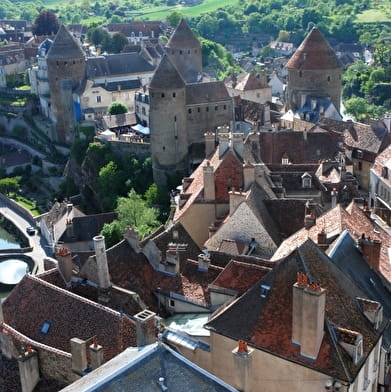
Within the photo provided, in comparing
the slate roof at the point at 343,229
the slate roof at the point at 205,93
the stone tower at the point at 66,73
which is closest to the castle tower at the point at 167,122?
the slate roof at the point at 205,93

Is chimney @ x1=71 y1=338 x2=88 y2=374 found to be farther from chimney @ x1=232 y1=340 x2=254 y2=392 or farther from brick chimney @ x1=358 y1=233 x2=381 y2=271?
brick chimney @ x1=358 y1=233 x2=381 y2=271

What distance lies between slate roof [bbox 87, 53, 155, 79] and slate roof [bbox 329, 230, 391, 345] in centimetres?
5186

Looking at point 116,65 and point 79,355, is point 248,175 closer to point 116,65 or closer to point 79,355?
point 79,355

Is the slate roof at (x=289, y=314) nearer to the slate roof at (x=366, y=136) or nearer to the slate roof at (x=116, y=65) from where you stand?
the slate roof at (x=366, y=136)

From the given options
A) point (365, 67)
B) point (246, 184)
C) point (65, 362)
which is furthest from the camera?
point (365, 67)

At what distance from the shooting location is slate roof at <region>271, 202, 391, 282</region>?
25.5m

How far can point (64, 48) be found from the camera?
222ft

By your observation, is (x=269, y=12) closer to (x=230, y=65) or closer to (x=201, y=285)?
(x=230, y=65)

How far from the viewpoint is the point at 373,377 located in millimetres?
19781

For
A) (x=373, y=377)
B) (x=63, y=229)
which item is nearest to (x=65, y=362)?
(x=373, y=377)

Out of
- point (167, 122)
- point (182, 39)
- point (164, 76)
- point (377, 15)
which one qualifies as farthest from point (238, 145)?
point (377, 15)

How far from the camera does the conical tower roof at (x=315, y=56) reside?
5991cm

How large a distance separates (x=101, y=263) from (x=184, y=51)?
46.7 metres

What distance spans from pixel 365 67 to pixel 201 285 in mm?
94009
